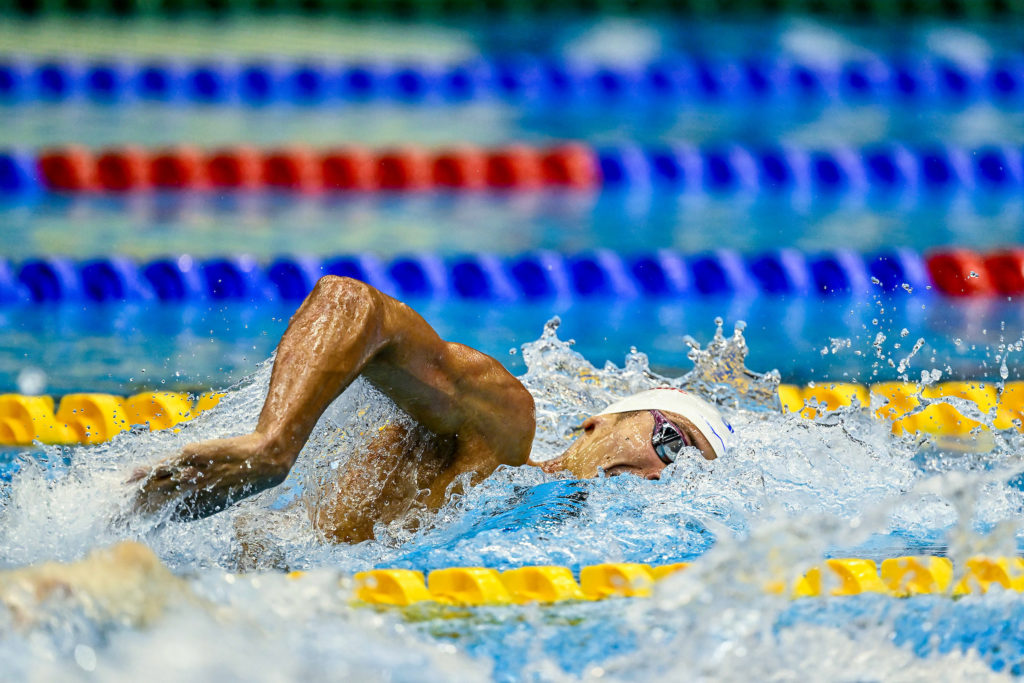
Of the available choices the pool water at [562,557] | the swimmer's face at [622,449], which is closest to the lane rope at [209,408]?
the pool water at [562,557]

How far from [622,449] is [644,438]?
51mm

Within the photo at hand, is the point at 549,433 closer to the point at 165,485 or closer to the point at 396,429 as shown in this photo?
the point at 396,429

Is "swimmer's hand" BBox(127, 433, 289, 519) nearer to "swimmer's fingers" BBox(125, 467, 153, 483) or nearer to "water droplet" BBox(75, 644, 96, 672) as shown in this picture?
"swimmer's fingers" BBox(125, 467, 153, 483)

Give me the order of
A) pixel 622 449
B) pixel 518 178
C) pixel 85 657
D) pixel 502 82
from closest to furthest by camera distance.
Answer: pixel 85 657 < pixel 622 449 < pixel 518 178 < pixel 502 82

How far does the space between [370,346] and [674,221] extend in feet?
11.7

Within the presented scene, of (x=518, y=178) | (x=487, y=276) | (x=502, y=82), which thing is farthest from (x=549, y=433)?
(x=502, y=82)

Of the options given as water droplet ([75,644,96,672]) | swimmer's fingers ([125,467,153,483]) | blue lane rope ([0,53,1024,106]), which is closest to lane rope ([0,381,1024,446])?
swimmer's fingers ([125,467,153,483])

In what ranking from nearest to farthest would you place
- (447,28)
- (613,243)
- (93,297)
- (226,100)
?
(93,297)
(613,243)
(226,100)
(447,28)

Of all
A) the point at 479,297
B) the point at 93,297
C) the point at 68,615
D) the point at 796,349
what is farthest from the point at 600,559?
the point at 93,297

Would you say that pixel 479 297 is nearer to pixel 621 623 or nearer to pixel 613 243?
pixel 613 243

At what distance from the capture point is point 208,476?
171 centimetres

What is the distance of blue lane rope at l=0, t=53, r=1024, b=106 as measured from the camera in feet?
23.9

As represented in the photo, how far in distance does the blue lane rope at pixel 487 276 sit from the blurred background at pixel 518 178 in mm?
11

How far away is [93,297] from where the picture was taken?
4348 millimetres
